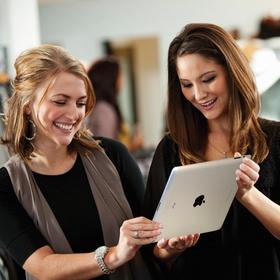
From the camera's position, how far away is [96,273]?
127 cm

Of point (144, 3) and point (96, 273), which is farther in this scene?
point (144, 3)

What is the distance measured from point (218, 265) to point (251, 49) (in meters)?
2.11

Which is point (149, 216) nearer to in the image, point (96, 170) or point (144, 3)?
point (96, 170)

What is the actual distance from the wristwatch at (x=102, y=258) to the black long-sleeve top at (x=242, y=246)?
20cm

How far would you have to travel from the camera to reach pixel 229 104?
4.58 ft

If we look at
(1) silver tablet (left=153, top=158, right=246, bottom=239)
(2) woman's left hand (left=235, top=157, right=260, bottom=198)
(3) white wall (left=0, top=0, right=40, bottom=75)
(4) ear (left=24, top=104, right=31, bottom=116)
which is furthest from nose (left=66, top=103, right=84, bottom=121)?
(3) white wall (left=0, top=0, right=40, bottom=75)

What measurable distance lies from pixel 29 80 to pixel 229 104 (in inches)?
20.9

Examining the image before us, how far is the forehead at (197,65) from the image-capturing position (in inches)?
53.1

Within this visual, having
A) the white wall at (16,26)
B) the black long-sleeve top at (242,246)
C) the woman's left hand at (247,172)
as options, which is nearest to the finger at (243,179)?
the woman's left hand at (247,172)

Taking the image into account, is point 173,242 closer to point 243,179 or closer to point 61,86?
point 243,179

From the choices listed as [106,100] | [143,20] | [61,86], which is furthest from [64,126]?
[143,20]

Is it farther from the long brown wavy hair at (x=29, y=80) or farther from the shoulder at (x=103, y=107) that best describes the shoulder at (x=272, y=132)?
the shoulder at (x=103, y=107)

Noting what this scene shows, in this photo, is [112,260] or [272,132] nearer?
[112,260]

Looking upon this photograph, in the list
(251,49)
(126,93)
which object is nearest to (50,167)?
(251,49)
